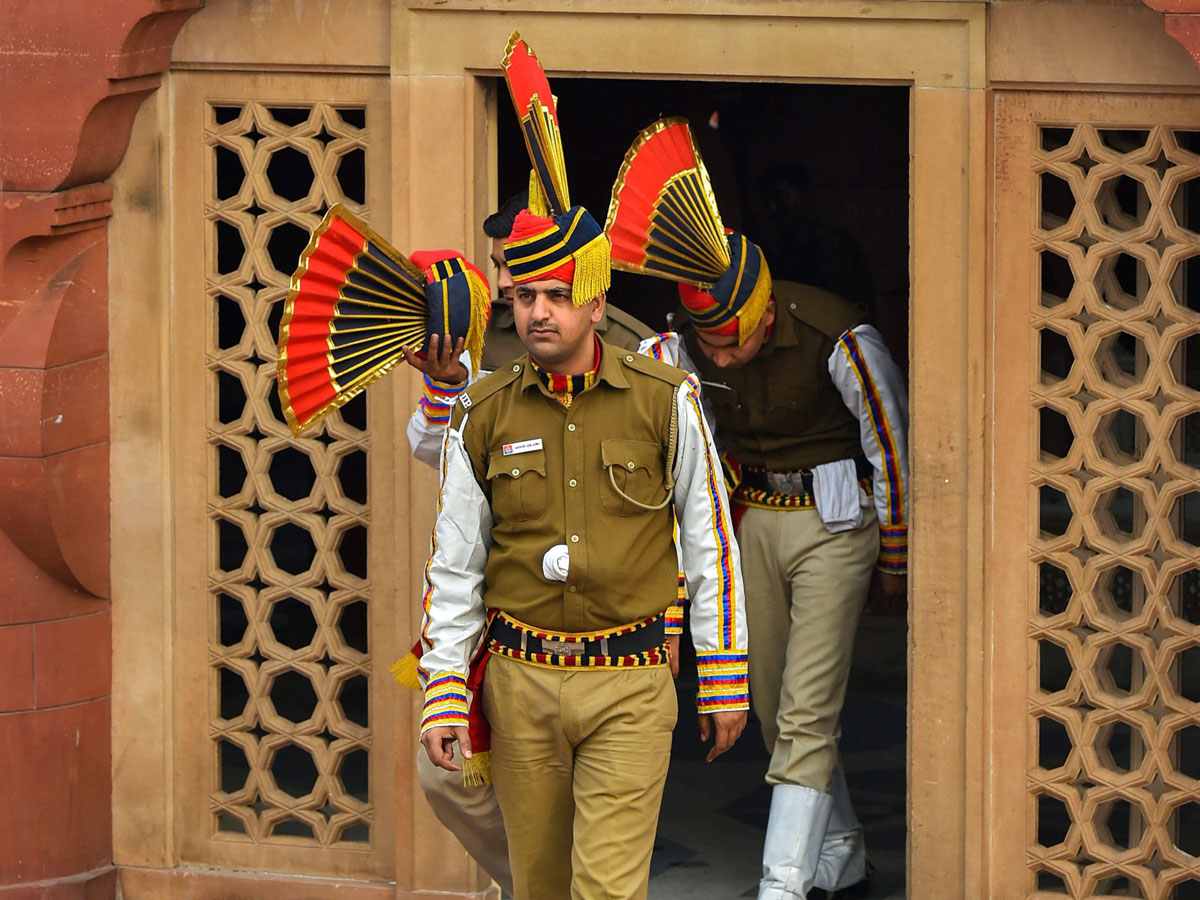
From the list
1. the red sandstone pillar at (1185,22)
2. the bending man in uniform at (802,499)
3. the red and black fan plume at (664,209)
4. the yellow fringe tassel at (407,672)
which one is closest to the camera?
the red sandstone pillar at (1185,22)

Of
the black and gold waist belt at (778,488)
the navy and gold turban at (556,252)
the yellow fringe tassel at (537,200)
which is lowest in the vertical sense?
the black and gold waist belt at (778,488)

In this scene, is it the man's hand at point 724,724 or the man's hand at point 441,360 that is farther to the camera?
the man's hand at point 441,360

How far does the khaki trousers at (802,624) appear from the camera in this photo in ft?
21.0

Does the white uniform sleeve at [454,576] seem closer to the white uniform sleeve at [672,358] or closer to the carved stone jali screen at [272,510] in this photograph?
the white uniform sleeve at [672,358]

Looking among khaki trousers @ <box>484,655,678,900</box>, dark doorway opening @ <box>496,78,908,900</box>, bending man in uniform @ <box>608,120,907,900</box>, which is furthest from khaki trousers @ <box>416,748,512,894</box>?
dark doorway opening @ <box>496,78,908,900</box>

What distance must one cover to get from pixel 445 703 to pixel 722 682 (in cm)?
66

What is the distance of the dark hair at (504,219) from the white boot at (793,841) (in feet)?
6.15

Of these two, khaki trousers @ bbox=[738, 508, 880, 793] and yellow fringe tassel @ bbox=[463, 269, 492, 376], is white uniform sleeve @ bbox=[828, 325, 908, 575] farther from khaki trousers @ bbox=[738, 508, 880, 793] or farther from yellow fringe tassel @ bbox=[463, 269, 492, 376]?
yellow fringe tassel @ bbox=[463, 269, 492, 376]

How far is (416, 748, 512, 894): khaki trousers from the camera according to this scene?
18.3 feet

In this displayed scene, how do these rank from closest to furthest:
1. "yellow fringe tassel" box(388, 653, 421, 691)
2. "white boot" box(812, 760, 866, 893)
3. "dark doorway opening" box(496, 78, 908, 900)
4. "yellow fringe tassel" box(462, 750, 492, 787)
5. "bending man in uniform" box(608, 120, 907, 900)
→ "yellow fringe tassel" box(462, 750, 492, 787) < "yellow fringe tassel" box(388, 653, 421, 691) < "bending man in uniform" box(608, 120, 907, 900) < "white boot" box(812, 760, 866, 893) < "dark doorway opening" box(496, 78, 908, 900)

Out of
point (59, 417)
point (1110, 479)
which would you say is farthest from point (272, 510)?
point (1110, 479)

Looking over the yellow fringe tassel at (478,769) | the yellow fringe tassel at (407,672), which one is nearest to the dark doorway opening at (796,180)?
the yellow fringe tassel at (407,672)

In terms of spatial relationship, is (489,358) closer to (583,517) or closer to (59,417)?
(583,517)

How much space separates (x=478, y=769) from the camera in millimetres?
5191
